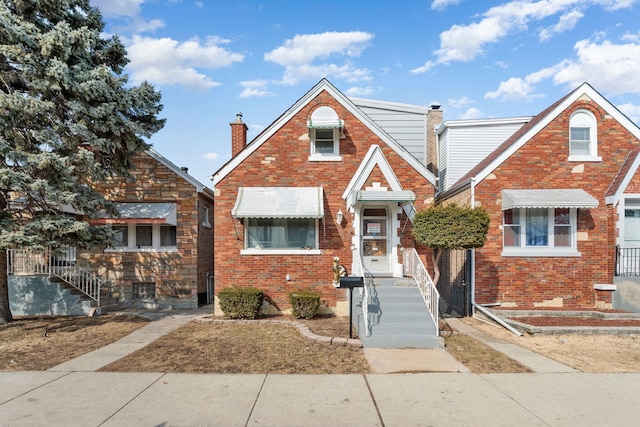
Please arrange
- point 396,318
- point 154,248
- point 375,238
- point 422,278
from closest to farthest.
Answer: point 396,318
point 422,278
point 375,238
point 154,248

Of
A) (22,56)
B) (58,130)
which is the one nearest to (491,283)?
(58,130)

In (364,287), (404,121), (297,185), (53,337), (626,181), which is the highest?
(404,121)

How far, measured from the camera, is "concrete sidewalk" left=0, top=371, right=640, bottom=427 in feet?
16.1

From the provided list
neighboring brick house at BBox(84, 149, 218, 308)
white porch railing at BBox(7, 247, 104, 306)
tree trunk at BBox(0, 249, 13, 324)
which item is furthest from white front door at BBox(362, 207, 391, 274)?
tree trunk at BBox(0, 249, 13, 324)

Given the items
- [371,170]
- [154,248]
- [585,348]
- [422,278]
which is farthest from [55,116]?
[585,348]

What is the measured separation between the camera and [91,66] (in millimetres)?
10523

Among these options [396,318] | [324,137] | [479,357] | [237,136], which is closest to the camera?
[479,357]

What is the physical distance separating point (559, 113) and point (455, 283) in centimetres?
648

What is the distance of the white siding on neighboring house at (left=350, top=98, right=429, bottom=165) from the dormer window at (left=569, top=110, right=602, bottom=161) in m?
5.31

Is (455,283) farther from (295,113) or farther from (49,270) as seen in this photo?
(49,270)

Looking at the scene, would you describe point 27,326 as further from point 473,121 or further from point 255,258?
point 473,121

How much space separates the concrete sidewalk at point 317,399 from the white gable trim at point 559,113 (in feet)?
22.7

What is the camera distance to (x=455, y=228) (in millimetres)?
9961

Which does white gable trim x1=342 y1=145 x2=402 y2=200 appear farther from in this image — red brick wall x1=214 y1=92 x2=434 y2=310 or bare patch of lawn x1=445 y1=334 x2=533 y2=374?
bare patch of lawn x1=445 y1=334 x2=533 y2=374
